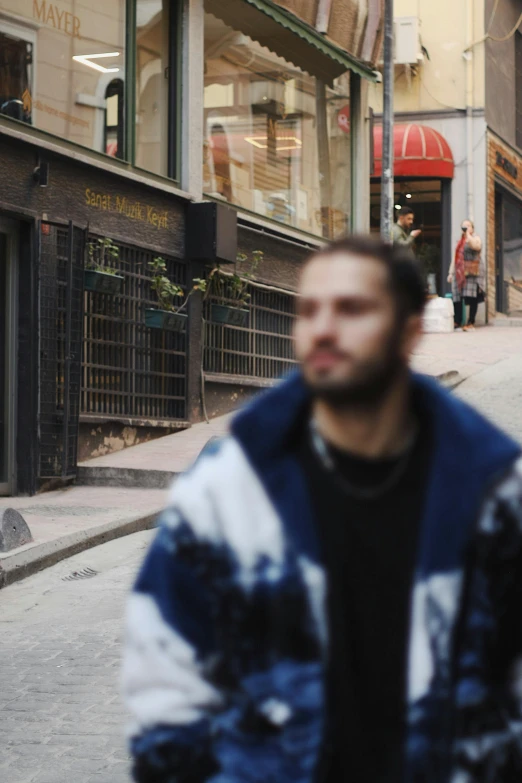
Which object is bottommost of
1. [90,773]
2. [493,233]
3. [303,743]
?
[90,773]

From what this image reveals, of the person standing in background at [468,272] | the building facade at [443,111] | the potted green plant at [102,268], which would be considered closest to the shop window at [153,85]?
the potted green plant at [102,268]

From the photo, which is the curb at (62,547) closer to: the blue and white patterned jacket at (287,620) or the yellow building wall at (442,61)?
the blue and white patterned jacket at (287,620)

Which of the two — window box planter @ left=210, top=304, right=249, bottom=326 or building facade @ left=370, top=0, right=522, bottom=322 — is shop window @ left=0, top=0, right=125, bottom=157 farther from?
building facade @ left=370, top=0, right=522, bottom=322

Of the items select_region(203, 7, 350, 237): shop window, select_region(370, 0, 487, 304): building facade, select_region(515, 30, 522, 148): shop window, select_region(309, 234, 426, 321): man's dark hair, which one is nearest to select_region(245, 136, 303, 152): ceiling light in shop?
select_region(203, 7, 350, 237): shop window

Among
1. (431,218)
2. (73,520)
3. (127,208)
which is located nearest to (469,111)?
(431,218)

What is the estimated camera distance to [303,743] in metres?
1.94

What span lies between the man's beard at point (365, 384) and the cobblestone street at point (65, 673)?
3354 millimetres

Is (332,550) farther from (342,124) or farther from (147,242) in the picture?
(342,124)

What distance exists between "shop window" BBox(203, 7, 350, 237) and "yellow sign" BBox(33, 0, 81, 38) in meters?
2.86

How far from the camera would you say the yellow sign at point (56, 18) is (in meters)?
12.9

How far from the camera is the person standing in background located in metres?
24.1

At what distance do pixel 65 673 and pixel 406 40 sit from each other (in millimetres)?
23209

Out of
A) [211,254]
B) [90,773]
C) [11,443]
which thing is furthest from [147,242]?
[90,773]

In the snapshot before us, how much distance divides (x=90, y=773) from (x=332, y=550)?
11.1 feet
